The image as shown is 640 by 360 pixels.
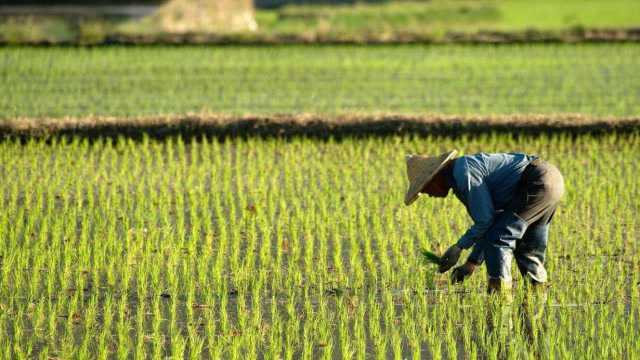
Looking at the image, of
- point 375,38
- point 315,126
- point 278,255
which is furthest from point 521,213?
point 375,38

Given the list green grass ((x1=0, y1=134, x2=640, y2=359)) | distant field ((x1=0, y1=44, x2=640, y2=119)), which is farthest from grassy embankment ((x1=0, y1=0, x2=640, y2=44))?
green grass ((x1=0, y1=134, x2=640, y2=359))

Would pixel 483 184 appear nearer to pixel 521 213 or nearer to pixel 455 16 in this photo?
pixel 521 213

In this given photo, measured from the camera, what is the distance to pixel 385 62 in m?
17.4

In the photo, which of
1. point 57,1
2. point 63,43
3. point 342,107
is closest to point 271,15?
point 57,1

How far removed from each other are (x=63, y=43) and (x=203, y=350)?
12.7 m

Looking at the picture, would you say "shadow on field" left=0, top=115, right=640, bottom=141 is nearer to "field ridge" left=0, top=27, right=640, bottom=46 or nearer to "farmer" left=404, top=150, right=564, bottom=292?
"farmer" left=404, top=150, right=564, bottom=292

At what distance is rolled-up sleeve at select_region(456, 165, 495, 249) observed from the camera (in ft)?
20.0

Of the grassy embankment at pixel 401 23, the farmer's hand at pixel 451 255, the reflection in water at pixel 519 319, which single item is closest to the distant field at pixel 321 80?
the grassy embankment at pixel 401 23

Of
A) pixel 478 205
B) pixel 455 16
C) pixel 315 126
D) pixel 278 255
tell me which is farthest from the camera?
pixel 455 16

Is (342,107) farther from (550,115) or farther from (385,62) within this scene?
(385,62)

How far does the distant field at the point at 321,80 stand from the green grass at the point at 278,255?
6.58ft

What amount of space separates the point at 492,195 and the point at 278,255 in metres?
1.87

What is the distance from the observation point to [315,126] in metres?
11.9

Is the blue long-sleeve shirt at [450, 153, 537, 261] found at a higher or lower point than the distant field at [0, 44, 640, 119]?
lower
